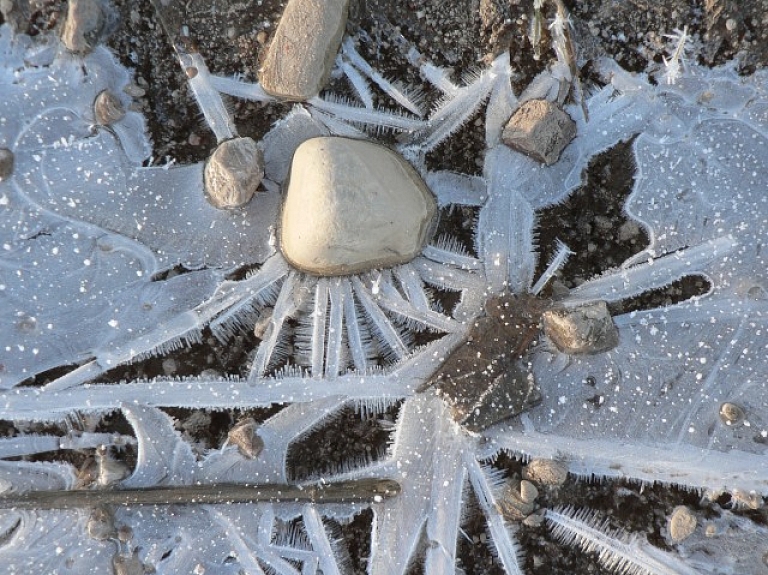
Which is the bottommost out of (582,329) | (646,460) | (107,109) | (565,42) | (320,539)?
(320,539)

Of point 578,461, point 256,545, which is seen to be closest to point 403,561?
point 256,545

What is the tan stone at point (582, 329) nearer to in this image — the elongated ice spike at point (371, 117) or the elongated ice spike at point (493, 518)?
the elongated ice spike at point (493, 518)

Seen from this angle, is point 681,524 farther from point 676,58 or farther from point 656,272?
point 676,58

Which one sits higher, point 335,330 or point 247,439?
point 335,330

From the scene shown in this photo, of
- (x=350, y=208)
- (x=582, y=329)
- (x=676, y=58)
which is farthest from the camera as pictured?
(x=676, y=58)

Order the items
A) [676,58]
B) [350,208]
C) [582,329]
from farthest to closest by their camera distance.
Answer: [676,58]
[582,329]
[350,208]

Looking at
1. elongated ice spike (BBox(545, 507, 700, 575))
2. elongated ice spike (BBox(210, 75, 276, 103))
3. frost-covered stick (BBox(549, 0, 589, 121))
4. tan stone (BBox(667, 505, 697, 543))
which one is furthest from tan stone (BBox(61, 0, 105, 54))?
tan stone (BBox(667, 505, 697, 543))

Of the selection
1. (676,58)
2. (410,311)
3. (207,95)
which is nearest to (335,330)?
(410,311)
